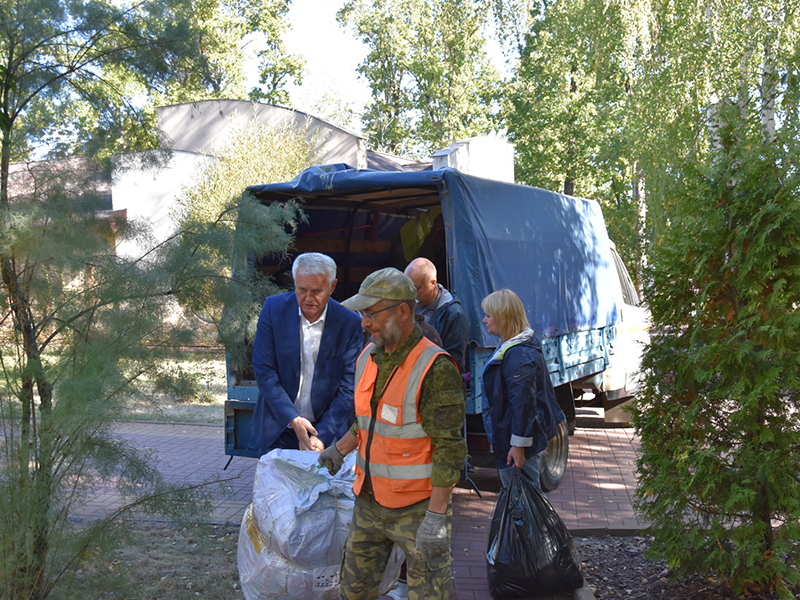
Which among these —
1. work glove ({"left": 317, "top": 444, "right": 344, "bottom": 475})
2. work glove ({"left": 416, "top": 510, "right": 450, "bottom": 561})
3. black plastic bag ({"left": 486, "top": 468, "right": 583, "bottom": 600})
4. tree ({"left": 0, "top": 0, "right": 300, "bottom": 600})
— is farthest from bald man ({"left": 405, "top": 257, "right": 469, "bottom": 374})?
work glove ({"left": 416, "top": 510, "right": 450, "bottom": 561})

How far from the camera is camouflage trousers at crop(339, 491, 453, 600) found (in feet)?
9.98

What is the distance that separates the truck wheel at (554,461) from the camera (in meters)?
6.69

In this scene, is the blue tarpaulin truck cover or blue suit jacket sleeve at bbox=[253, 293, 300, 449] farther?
the blue tarpaulin truck cover

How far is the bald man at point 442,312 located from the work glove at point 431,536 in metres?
2.29

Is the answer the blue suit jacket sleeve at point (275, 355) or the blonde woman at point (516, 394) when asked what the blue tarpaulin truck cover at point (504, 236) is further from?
the blue suit jacket sleeve at point (275, 355)

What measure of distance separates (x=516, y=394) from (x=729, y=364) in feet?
→ 3.96

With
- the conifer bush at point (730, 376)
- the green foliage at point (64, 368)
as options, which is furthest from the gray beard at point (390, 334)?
the conifer bush at point (730, 376)

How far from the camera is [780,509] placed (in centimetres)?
388

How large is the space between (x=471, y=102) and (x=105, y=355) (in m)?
33.2

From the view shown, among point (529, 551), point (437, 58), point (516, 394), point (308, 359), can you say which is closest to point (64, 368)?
point (308, 359)

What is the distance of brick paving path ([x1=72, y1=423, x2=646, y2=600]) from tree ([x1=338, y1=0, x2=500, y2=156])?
2643cm

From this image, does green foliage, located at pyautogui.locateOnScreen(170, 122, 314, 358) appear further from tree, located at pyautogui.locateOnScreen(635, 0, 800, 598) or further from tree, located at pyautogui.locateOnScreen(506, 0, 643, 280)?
tree, located at pyautogui.locateOnScreen(506, 0, 643, 280)

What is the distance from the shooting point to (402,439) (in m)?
3.03

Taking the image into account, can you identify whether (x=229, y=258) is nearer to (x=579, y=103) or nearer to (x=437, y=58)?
(x=579, y=103)
